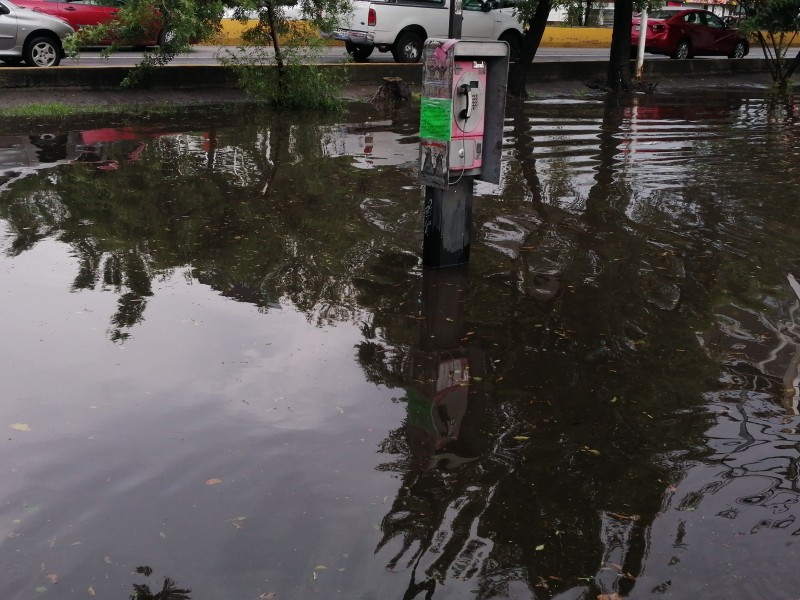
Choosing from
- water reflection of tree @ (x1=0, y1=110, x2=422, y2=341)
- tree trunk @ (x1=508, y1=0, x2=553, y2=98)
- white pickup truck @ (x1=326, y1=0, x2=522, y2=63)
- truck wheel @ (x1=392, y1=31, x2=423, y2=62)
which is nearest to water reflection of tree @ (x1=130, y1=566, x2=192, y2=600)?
water reflection of tree @ (x1=0, y1=110, x2=422, y2=341)

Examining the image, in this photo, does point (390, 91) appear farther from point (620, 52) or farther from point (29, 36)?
point (29, 36)

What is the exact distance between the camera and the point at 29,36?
17.4 m

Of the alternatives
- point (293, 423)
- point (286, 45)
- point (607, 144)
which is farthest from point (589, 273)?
point (286, 45)

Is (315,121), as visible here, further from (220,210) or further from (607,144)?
(220,210)

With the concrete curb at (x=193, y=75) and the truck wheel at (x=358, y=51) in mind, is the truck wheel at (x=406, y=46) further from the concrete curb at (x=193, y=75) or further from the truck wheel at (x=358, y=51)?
the concrete curb at (x=193, y=75)

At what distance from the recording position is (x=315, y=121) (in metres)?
15.4

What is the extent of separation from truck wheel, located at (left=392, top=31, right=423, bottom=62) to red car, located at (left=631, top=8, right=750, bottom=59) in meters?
7.98

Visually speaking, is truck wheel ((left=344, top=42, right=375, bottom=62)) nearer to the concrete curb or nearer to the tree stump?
the concrete curb

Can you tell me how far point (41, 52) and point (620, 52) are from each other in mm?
12685

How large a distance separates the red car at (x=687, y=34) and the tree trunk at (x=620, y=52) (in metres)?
6.27

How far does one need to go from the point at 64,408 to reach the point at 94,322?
130 centimetres

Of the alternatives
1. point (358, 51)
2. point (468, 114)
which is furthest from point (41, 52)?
point (468, 114)

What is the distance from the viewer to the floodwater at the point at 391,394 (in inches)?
143

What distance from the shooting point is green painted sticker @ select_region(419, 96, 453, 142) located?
6.50 metres
